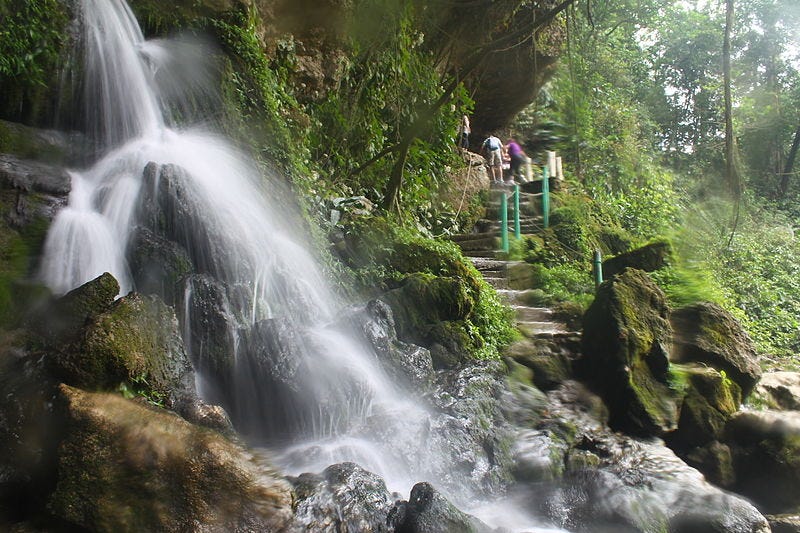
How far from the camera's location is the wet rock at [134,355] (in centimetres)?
373

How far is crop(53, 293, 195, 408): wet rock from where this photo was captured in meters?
3.73

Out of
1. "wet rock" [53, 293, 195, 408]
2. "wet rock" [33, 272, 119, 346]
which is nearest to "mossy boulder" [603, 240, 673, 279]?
"wet rock" [53, 293, 195, 408]

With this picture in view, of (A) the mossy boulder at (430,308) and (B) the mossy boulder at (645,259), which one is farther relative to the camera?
(B) the mossy boulder at (645,259)

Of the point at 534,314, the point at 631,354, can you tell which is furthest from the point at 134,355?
the point at 534,314

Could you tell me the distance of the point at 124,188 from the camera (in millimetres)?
6180

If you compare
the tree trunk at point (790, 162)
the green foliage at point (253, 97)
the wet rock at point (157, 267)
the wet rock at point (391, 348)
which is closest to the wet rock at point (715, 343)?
the wet rock at point (391, 348)

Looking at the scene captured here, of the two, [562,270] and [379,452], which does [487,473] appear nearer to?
[379,452]

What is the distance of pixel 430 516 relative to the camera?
364 cm

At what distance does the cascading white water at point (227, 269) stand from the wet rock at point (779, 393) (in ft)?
14.7

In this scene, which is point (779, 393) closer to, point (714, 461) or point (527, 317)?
point (714, 461)

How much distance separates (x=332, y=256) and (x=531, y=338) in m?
2.82

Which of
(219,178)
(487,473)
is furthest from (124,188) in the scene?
(487,473)

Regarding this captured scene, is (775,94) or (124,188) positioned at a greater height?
(775,94)

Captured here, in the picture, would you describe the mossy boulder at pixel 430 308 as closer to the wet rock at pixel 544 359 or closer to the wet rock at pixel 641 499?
the wet rock at pixel 544 359
